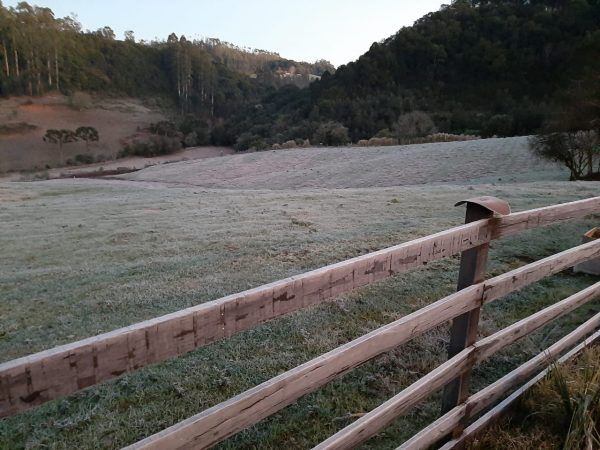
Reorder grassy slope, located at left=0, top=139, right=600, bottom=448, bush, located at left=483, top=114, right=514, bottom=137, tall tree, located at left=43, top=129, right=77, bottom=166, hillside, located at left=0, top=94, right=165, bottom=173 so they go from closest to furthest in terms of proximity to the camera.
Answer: grassy slope, located at left=0, top=139, right=600, bottom=448 < bush, located at left=483, top=114, right=514, bottom=137 < hillside, located at left=0, top=94, right=165, bottom=173 < tall tree, located at left=43, top=129, right=77, bottom=166

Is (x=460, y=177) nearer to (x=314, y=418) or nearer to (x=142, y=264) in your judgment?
(x=142, y=264)

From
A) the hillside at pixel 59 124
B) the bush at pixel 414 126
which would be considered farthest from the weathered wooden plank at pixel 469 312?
the hillside at pixel 59 124

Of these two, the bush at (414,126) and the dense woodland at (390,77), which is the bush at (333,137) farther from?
the bush at (414,126)

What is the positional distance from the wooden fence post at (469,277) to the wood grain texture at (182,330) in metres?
0.18

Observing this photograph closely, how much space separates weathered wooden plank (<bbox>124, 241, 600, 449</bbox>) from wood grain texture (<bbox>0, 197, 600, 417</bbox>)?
0.25 m

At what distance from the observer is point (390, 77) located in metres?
77.6

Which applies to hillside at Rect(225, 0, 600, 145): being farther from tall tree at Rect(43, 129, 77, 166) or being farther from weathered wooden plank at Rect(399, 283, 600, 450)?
weathered wooden plank at Rect(399, 283, 600, 450)

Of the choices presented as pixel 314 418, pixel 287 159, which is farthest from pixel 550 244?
pixel 287 159

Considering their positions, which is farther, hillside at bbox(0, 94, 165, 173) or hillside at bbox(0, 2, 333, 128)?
hillside at bbox(0, 2, 333, 128)

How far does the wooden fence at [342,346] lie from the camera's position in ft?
3.72

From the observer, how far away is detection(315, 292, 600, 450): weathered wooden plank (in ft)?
6.20

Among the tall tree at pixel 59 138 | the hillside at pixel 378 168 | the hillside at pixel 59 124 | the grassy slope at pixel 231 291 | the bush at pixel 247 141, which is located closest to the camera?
the grassy slope at pixel 231 291

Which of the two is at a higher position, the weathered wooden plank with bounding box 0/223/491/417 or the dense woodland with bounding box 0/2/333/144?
the dense woodland with bounding box 0/2/333/144

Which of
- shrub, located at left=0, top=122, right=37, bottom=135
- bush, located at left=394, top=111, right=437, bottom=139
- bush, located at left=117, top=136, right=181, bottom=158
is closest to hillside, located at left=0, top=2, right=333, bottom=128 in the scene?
shrub, located at left=0, top=122, right=37, bottom=135
